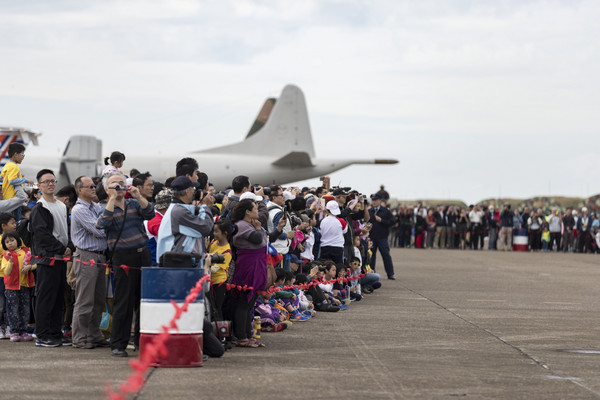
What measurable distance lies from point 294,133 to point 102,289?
33546mm

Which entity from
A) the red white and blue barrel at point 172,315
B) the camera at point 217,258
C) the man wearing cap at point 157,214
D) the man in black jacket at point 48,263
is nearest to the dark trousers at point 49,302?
the man in black jacket at point 48,263

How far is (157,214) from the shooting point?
1059cm

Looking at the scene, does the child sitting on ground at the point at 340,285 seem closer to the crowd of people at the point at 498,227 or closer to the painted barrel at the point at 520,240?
the crowd of people at the point at 498,227

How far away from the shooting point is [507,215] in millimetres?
41344

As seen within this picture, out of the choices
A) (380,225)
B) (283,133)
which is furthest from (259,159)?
(380,225)

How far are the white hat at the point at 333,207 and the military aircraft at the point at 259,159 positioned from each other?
73.4 ft

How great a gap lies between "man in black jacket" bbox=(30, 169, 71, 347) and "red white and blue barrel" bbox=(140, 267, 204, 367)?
1903mm

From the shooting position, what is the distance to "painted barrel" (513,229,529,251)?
41.8m

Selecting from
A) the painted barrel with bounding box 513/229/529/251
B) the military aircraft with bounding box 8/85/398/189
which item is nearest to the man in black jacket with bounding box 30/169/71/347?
the military aircraft with bounding box 8/85/398/189

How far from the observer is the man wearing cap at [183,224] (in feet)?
31.4

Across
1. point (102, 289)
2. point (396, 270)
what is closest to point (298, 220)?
point (102, 289)

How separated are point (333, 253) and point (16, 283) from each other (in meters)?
6.91

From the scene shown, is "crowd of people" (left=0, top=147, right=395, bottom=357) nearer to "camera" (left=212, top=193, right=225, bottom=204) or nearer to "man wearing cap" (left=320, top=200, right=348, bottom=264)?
"camera" (left=212, top=193, right=225, bottom=204)

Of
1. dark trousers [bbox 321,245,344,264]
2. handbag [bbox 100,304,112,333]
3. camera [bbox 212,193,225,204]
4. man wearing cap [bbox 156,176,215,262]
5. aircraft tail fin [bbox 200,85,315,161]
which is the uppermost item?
aircraft tail fin [bbox 200,85,315,161]
